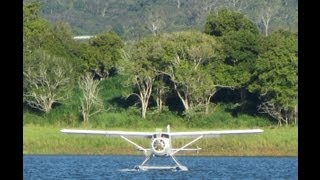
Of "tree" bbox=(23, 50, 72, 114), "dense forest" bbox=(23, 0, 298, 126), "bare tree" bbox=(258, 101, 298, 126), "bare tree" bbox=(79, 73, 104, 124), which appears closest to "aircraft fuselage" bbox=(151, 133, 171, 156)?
"dense forest" bbox=(23, 0, 298, 126)

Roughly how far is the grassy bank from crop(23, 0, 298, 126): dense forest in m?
5.80

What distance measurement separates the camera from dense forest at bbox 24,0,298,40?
131 m

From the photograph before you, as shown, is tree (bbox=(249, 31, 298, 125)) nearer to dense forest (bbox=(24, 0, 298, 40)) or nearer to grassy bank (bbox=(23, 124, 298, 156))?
grassy bank (bbox=(23, 124, 298, 156))

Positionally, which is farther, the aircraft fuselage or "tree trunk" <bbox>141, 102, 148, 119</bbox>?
"tree trunk" <bbox>141, 102, 148, 119</bbox>

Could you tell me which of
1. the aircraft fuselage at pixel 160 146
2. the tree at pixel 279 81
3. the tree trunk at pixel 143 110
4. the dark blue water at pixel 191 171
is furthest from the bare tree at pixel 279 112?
the aircraft fuselage at pixel 160 146

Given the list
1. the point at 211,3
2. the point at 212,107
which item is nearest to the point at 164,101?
the point at 212,107

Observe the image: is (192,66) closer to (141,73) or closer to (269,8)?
(141,73)

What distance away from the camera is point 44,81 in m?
56.5

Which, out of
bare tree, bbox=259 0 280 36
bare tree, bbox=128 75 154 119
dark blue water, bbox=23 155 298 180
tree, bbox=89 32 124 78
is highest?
bare tree, bbox=259 0 280 36

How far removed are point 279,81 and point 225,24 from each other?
9.74m

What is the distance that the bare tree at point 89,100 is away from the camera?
53153 millimetres

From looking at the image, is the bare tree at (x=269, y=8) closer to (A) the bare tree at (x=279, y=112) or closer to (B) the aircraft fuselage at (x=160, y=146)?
(A) the bare tree at (x=279, y=112)

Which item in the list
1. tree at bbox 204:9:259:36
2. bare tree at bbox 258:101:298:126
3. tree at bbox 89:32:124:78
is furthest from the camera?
tree at bbox 204:9:259:36

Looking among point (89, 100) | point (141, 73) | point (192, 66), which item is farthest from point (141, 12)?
point (89, 100)
